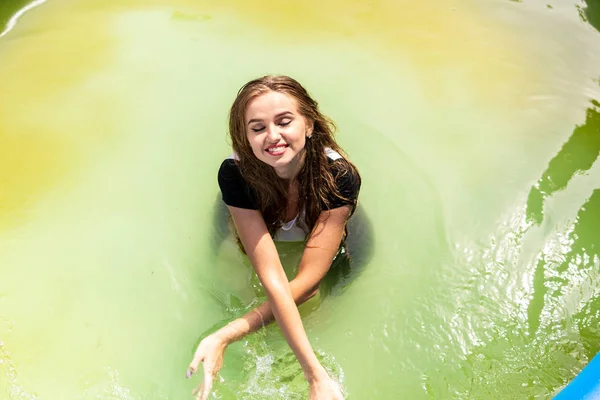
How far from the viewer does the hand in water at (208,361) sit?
159 cm

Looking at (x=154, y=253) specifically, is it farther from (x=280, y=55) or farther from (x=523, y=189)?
(x=523, y=189)

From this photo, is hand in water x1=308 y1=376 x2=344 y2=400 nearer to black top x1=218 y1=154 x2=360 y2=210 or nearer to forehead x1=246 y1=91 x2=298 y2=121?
black top x1=218 y1=154 x2=360 y2=210

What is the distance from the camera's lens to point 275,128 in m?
1.67

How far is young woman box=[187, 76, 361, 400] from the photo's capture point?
65.8 inches

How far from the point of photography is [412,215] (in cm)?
220

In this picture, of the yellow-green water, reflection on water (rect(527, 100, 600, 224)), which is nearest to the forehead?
the yellow-green water

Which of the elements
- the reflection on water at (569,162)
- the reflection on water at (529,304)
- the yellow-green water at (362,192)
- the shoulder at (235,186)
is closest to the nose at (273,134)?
the shoulder at (235,186)

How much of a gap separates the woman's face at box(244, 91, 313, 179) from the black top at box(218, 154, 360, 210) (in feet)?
0.43

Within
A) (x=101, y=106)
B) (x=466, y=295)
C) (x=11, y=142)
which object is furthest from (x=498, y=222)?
(x=11, y=142)

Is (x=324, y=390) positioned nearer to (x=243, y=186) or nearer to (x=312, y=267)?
(x=312, y=267)

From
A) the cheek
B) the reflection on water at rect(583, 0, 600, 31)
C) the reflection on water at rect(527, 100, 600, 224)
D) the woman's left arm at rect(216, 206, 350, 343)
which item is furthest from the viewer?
the reflection on water at rect(583, 0, 600, 31)

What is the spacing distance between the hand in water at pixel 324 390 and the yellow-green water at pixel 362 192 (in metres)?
0.15

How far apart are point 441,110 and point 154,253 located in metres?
1.40

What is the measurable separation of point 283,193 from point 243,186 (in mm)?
146
